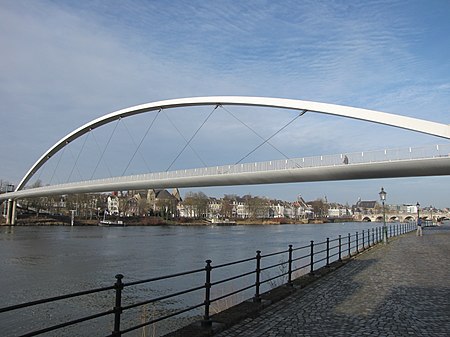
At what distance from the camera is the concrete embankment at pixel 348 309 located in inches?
199

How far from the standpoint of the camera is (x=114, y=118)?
4334 cm

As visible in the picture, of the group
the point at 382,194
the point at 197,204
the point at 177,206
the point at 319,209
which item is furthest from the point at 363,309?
the point at 319,209

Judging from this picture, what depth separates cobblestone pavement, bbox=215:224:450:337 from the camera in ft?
16.6

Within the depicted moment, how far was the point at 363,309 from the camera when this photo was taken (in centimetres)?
617

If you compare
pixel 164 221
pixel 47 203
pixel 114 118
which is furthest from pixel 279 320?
pixel 47 203

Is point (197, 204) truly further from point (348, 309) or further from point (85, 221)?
point (348, 309)

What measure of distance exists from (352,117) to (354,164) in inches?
156

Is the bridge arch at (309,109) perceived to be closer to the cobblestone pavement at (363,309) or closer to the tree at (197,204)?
the cobblestone pavement at (363,309)

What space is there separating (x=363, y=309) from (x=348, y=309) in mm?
223

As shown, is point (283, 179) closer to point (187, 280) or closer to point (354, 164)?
point (354, 164)

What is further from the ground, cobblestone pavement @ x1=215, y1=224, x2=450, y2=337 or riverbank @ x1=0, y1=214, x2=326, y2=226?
cobblestone pavement @ x1=215, y1=224, x2=450, y2=337

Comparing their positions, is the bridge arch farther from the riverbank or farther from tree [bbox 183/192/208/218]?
tree [bbox 183/192/208/218]

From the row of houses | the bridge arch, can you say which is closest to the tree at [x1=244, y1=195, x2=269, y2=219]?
the row of houses

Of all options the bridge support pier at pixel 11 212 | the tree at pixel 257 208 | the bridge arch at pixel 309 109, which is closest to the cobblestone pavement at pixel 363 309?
the bridge arch at pixel 309 109
